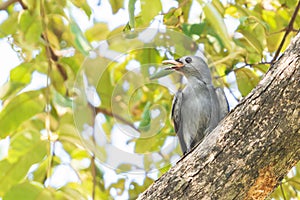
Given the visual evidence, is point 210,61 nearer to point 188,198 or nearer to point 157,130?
point 157,130

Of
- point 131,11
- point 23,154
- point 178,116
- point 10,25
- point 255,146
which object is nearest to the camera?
point 255,146

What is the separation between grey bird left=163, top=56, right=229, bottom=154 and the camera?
2.08 m

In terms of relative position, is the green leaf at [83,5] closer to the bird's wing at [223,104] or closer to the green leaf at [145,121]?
the green leaf at [145,121]

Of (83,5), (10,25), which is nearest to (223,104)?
(83,5)

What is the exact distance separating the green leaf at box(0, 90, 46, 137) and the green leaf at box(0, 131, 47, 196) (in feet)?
0.41

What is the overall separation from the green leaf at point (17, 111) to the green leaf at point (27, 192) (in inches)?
15.6

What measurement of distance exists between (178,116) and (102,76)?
0.36 metres

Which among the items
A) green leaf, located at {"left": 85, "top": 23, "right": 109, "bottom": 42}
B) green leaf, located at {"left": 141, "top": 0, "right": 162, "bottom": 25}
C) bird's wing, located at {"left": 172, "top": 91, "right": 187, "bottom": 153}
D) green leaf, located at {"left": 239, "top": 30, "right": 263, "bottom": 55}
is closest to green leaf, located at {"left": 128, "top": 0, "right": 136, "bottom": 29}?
green leaf, located at {"left": 141, "top": 0, "right": 162, "bottom": 25}

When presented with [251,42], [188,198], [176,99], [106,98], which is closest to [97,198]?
[106,98]

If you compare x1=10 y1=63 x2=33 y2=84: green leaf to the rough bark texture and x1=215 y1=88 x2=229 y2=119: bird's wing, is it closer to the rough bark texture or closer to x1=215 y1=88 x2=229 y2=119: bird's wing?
x1=215 y1=88 x2=229 y2=119: bird's wing

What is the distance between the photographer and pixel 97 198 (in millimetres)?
2646

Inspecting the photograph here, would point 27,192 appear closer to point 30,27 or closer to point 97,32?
point 30,27

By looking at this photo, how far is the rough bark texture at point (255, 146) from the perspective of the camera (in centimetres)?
148

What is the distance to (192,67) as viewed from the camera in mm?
2137
